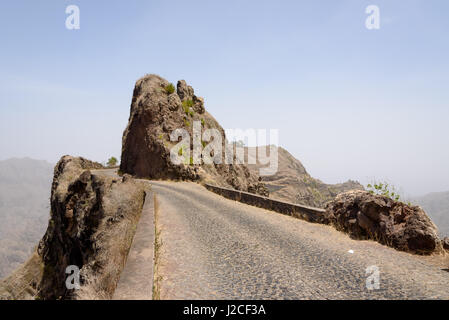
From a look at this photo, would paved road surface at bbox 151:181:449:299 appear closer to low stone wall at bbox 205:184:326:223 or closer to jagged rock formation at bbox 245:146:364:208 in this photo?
low stone wall at bbox 205:184:326:223

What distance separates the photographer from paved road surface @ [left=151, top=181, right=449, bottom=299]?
439cm

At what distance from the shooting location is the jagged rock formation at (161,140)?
2447 cm

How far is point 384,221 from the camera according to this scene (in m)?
7.00

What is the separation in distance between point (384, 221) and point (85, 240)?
27.8 feet

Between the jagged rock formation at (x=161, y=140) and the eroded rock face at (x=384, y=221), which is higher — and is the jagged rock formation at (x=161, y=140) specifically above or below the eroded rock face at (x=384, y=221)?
above

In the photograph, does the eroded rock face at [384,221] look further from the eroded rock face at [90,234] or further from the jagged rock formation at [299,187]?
the jagged rock formation at [299,187]

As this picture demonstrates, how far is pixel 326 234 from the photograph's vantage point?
7984 millimetres

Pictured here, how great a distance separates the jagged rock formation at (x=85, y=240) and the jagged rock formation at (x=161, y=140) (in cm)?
967

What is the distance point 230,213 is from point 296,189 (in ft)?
212

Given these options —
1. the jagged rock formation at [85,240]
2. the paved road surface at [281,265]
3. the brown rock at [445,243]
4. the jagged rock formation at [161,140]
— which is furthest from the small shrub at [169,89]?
the brown rock at [445,243]

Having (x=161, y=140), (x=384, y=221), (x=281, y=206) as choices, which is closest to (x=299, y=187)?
(x=161, y=140)

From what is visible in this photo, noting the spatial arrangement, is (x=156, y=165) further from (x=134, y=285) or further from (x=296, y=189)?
(x=296, y=189)
